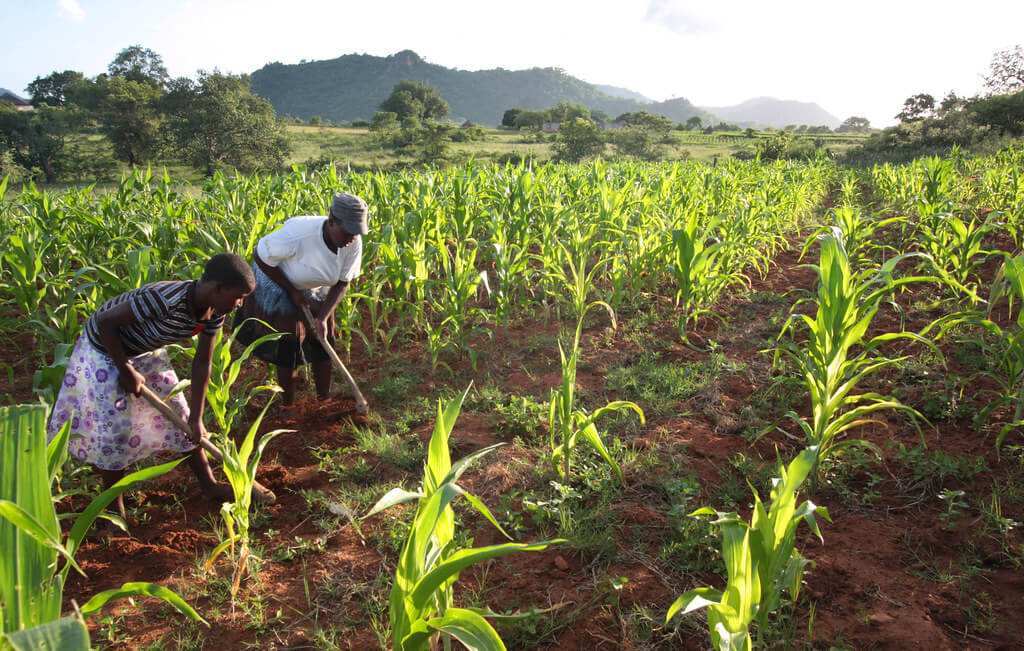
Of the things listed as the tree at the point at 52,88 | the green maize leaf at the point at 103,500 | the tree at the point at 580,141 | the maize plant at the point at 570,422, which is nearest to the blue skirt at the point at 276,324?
the maize plant at the point at 570,422

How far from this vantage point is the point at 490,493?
230 centimetres

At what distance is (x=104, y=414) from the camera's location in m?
1.95

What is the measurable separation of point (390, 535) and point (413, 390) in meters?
1.32

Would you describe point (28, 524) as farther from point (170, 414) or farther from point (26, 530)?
point (170, 414)

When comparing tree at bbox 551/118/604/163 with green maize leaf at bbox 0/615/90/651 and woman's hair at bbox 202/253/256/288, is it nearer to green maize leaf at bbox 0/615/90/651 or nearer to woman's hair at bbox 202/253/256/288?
woman's hair at bbox 202/253/256/288

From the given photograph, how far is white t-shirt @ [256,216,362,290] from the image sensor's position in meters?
2.79

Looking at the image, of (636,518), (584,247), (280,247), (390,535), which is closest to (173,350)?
(280,247)

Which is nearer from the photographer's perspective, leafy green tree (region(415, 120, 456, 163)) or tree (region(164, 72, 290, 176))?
leafy green tree (region(415, 120, 456, 163))

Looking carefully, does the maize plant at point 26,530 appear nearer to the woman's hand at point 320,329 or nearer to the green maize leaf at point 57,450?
the green maize leaf at point 57,450

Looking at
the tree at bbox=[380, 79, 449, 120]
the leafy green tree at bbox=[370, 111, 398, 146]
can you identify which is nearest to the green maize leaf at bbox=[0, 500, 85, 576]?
the leafy green tree at bbox=[370, 111, 398, 146]

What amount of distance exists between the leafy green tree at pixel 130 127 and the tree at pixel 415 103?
23989 mm

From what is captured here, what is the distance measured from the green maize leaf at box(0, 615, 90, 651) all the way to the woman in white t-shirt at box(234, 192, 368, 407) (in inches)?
81.4

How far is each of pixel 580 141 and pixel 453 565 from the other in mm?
32767

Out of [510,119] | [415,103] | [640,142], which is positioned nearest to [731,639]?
[640,142]
